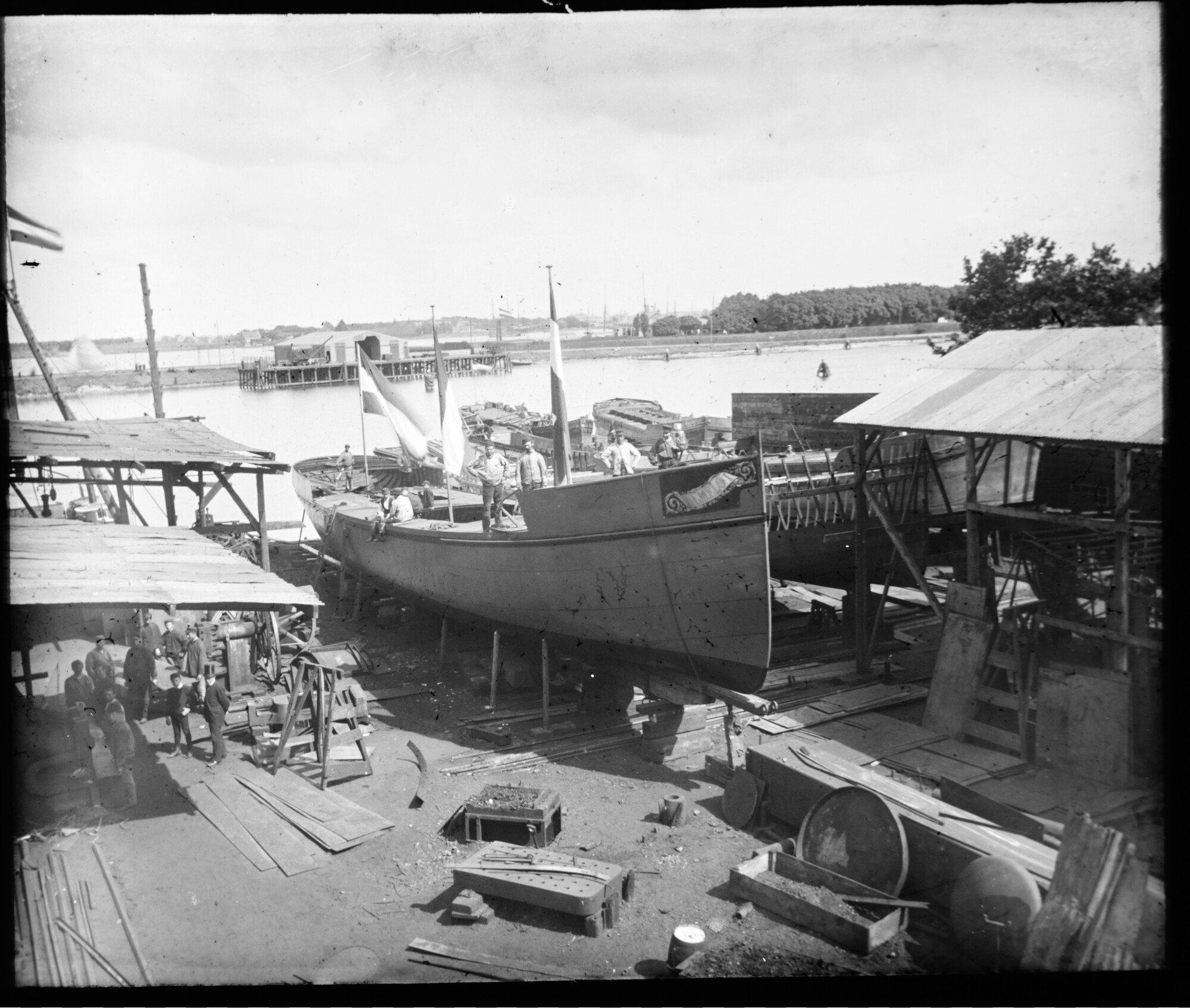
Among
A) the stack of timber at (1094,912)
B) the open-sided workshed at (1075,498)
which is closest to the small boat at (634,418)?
the open-sided workshed at (1075,498)

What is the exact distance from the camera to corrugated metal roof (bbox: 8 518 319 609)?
7.97 metres

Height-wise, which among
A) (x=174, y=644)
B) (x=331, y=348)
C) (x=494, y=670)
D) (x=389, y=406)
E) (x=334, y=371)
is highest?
(x=331, y=348)

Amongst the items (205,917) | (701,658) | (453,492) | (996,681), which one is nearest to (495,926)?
(205,917)

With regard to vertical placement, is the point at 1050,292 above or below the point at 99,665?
above

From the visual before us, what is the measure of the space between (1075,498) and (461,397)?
49.1 metres

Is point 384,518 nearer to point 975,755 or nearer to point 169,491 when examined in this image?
point 169,491

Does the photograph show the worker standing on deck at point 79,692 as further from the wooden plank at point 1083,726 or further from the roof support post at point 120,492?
the wooden plank at point 1083,726

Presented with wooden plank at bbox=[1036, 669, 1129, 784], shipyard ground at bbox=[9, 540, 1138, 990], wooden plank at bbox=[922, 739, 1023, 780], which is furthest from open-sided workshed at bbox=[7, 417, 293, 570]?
wooden plank at bbox=[1036, 669, 1129, 784]

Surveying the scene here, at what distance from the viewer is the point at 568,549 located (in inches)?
444

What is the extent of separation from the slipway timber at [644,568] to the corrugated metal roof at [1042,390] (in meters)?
2.48

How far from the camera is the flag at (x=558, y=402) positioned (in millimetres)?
11273


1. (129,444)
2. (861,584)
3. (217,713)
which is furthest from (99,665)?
(861,584)

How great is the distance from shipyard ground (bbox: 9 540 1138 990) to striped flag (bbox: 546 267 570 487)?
417 centimetres

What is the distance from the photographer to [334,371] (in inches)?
2231
